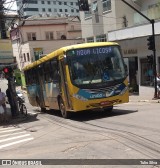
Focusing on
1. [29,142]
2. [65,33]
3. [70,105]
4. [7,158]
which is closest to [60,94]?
[70,105]

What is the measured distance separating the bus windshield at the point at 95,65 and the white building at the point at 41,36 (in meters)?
46.3

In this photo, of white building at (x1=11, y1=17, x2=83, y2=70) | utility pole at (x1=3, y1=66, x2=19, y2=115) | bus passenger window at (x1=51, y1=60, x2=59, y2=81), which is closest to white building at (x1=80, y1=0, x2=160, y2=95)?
bus passenger window at (x1=51, y1=60, x2=59, y2=81)

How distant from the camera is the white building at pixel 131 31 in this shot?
2970 centimetres

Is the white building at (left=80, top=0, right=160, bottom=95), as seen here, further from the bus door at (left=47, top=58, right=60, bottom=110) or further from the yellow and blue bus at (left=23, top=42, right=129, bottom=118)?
the yellow and blue bus at (left=23, top=42, right=129, bottom=118)

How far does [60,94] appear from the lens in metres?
18.5

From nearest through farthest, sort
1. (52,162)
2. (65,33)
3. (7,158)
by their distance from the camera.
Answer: (52,162), (7,158), (65,33)

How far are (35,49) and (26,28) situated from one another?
472 cm

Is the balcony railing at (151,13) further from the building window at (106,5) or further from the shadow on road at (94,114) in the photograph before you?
the shadow on road at (94,114)

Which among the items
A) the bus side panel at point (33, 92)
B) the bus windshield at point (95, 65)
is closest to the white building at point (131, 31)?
the bus side panel at point (33, 92)

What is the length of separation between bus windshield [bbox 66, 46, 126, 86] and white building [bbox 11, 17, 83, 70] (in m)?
46.3

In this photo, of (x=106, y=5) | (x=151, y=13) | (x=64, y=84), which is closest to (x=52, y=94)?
(x=64, y=84)

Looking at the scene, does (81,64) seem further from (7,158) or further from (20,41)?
(20,41)

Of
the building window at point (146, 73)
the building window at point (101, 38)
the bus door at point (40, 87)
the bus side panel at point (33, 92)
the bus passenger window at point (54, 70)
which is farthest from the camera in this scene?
the building window at point (101, 38)

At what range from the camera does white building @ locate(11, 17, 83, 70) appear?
6406cm
